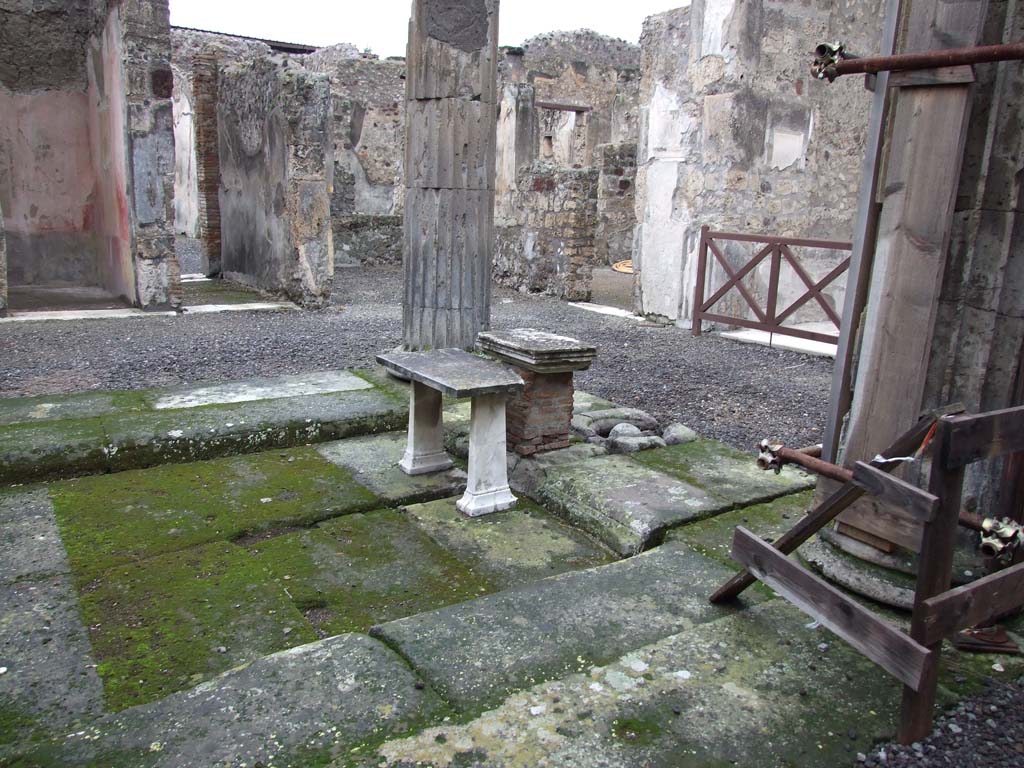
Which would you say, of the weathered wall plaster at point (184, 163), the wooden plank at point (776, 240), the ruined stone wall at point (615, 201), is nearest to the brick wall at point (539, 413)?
the wooden plank at point (776, 240)

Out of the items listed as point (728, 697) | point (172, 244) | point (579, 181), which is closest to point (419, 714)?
point (728, 697)

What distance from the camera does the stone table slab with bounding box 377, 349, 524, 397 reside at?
346cm

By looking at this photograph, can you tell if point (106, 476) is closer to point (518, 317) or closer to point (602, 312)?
point (518, 317)

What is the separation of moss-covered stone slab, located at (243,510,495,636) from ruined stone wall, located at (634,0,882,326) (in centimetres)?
581

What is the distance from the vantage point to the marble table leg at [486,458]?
3.61 m

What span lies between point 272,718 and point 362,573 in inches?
46.5

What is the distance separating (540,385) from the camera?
13.1 ft

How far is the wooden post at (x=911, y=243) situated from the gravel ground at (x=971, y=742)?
0.51 m

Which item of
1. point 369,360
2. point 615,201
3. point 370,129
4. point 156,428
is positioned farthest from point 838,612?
point 370,129

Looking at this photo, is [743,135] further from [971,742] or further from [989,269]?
[971,742]

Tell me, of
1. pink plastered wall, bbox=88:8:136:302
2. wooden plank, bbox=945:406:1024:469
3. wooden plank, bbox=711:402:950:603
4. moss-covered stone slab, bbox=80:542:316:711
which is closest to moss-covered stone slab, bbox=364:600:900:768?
wooden plank, bbox=711:402:950:603

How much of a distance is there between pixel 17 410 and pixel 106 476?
1032 mm

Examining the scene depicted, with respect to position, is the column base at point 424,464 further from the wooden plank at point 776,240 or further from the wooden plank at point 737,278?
the wooden plank at point 737,278

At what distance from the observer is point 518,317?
29.3 ft
